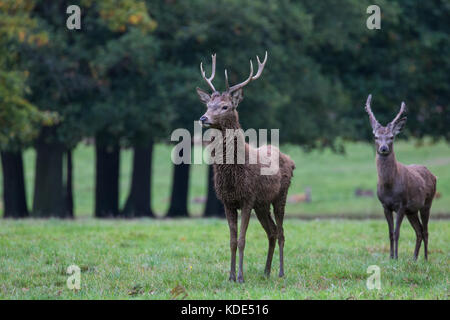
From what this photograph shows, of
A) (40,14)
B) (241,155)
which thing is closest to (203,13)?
(40,14)

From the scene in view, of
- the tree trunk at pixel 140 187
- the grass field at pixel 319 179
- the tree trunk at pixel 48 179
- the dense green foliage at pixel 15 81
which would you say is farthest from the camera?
the grass field at pixel 319 179

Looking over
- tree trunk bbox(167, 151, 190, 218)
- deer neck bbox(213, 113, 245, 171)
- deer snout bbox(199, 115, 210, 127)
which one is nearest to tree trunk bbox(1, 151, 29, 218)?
tree trunk bbox(167, 151, 190, 218)

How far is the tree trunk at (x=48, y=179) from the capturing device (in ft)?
68.3

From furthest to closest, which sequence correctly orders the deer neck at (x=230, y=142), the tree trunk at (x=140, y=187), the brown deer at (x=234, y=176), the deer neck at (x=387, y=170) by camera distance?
the tree trunk at (x=140, y=187) < the deer neck at (x=387, y=170) < the deer neck at (x=230, y=142) < the brown deer at (x=234, y=176)

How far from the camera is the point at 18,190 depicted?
22.7 metres

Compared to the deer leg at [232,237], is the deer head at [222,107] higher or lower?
higher

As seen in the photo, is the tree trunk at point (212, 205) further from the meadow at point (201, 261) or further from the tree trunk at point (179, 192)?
the meadow at point (201, 261)

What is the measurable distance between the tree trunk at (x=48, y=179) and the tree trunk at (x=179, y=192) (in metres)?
5.35

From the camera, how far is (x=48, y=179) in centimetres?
2083

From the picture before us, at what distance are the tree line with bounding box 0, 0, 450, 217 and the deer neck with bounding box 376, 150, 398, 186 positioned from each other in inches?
382

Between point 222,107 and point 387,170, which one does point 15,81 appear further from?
point 387,170

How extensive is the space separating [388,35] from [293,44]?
3507 mm

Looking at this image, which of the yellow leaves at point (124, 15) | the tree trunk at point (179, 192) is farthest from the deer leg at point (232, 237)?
the tree trunk at point (179, 192)

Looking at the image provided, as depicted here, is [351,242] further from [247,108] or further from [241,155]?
[247,108]
